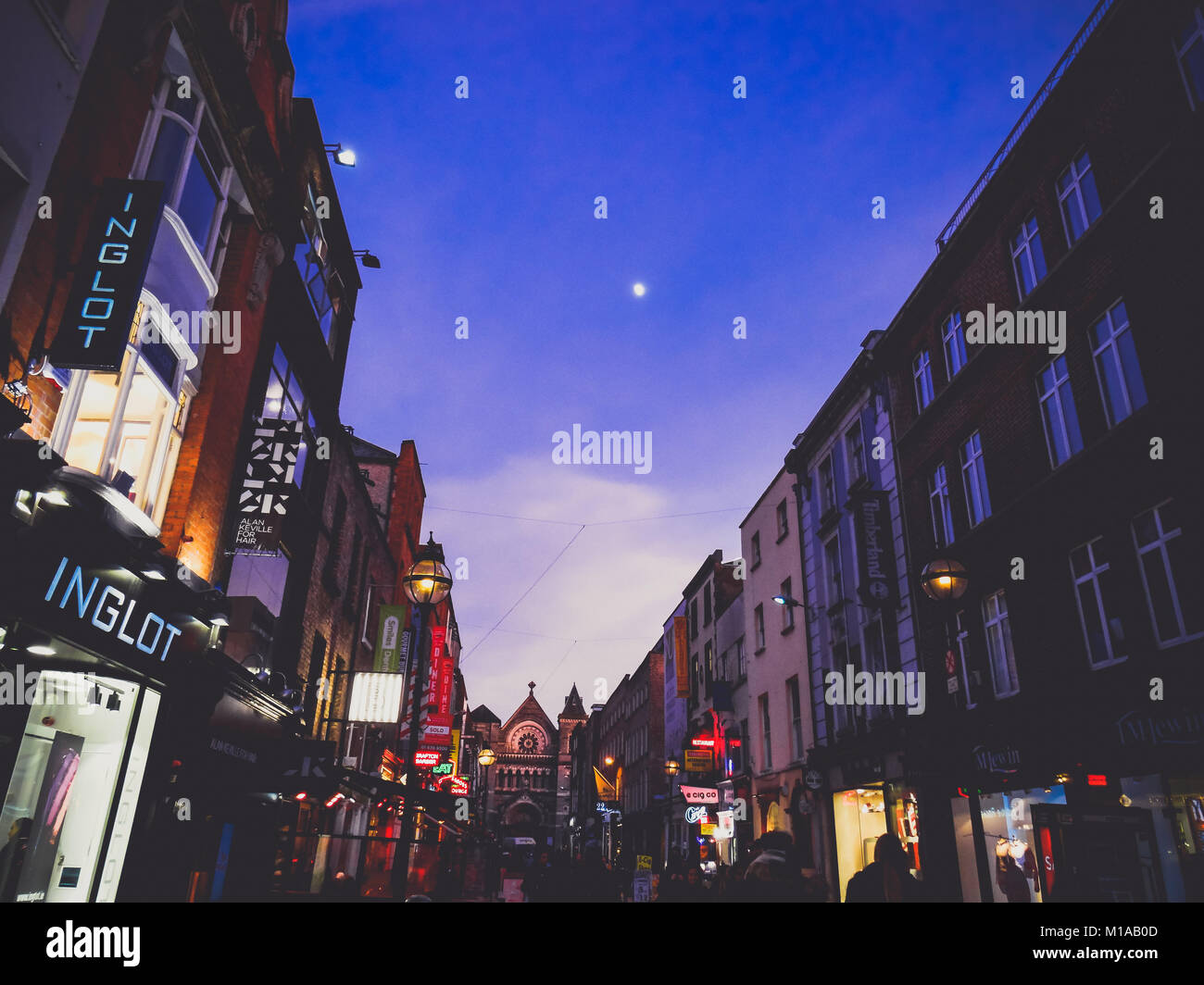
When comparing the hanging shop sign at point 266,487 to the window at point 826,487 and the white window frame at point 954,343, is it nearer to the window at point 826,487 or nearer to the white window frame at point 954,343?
the white window frame at point 954,343

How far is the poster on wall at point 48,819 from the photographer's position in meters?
7.79

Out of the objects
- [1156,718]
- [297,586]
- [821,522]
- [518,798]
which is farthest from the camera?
[518,798]

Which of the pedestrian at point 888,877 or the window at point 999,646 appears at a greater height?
the window at point 999,646

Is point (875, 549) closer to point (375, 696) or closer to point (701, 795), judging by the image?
point (701, 795)

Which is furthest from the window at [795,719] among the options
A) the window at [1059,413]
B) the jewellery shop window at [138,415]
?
the jewellery shop window at [138,415]

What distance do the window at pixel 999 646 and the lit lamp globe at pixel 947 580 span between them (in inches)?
85.5

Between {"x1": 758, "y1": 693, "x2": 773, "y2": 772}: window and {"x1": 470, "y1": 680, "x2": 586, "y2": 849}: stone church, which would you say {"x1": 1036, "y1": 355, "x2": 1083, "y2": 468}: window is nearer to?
{"x1": 758, "y1": 693, "x2": 773, "y2": 772}: window

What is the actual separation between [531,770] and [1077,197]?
309 feet

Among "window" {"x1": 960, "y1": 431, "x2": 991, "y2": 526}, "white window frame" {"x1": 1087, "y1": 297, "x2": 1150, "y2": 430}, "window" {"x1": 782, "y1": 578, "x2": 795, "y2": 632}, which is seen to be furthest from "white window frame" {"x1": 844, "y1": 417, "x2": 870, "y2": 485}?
"white window frame" {"x1": 1087, "y1": 297, "x2": 1150, "y2": 430}

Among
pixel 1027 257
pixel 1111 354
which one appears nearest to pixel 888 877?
pixel 1111 354
